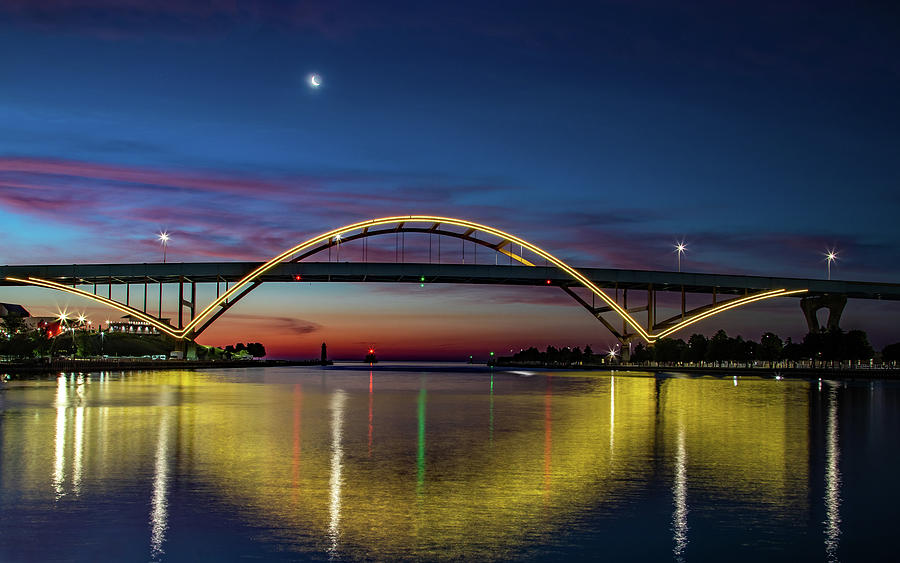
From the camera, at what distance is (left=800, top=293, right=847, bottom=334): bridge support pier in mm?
116000

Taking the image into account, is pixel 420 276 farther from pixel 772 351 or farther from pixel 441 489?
pixel 441 489

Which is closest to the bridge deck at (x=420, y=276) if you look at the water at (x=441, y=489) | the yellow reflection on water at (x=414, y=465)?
the yellow reflection on water at (x=414, y=465)

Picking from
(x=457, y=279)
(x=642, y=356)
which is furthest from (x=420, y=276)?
(x=642, y=356)

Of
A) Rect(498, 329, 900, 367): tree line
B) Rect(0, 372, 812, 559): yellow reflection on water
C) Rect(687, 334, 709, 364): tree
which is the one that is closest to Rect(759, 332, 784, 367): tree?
Rect(498, 329, 900, 367): tree line

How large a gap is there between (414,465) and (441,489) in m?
2.83

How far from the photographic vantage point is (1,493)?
1318 cm

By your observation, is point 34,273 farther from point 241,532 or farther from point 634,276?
point 241,532

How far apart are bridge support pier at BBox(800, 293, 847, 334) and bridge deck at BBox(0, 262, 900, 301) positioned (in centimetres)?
114

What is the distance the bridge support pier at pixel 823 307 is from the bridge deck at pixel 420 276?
44.7 inches

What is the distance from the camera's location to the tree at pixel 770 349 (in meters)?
130

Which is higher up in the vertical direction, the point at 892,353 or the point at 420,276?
the point at 420,276

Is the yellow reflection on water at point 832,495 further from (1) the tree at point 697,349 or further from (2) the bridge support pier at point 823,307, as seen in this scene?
(1) the tree at point 697,349

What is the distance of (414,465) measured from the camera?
16.6 m

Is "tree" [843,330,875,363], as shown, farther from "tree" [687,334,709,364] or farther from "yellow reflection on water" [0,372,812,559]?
"yellow reflection on water" [0,372,812,559]
